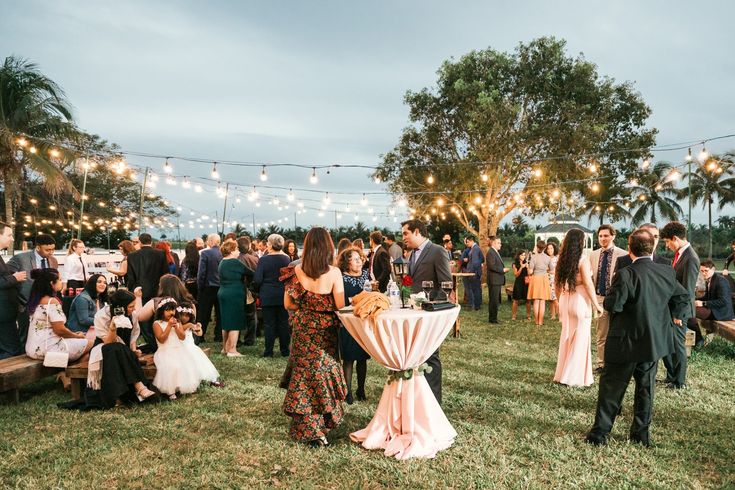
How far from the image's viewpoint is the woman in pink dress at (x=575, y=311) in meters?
5.12

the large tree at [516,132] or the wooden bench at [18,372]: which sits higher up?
the large tree at [516,132]

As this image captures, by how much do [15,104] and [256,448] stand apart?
1790 cm

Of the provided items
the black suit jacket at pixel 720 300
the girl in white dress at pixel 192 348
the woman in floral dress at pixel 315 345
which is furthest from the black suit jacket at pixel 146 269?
the black suit jacket at pixel 720 300

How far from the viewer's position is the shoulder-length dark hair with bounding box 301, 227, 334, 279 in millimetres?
3662

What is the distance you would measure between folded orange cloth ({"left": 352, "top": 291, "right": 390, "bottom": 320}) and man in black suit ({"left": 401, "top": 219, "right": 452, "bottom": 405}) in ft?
2.97

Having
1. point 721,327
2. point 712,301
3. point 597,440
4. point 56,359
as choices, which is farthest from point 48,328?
point 712,301

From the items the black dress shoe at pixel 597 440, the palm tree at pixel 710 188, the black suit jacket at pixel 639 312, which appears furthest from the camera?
the palm tree at pixel 710 188

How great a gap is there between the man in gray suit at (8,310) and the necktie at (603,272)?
6825mm

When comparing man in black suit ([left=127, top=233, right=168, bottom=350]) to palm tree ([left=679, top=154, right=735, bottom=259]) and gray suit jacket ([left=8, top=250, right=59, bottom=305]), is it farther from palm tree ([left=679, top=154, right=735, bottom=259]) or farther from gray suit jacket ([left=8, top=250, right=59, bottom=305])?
palm tree ([left=679, top=154, right=735, bottom=259])

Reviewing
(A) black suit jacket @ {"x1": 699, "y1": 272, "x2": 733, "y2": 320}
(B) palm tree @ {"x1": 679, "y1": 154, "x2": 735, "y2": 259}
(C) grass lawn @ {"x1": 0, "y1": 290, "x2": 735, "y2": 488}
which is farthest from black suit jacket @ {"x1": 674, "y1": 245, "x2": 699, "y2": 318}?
(B) palm tree @ {"x1": 679, "y1": 154, "x2": 735, "y2": 259}

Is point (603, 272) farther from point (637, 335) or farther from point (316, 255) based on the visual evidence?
point (316, 255)

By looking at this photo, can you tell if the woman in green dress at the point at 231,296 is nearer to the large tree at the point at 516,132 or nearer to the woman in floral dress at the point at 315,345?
the woman in floral dress at the point at 315,345

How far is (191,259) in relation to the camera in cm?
852

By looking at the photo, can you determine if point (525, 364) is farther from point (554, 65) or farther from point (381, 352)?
point (554, 65)
